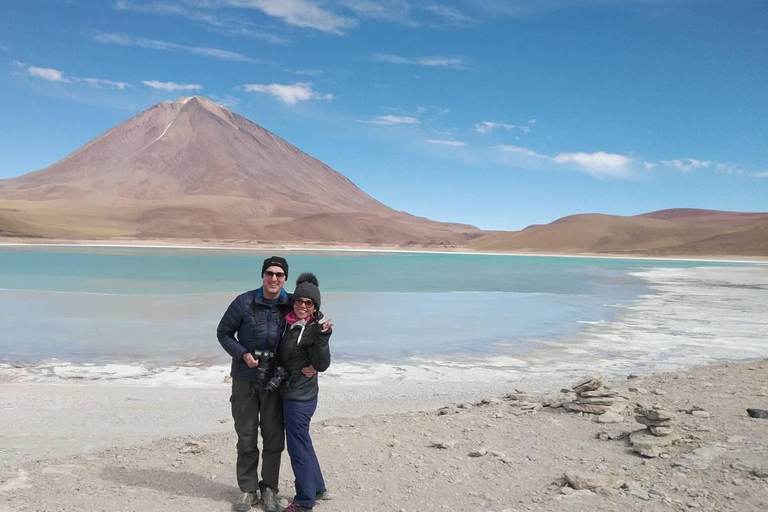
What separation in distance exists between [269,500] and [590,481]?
6.30ft

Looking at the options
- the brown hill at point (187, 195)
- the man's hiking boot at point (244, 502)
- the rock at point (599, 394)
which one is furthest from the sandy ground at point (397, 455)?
the brown hill at point (187, 195)

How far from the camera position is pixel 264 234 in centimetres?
9775

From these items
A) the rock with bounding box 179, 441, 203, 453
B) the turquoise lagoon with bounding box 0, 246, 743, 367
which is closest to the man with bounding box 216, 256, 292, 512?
the rock with bounding box 179, 441, 203, 453

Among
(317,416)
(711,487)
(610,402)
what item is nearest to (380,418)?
(317,416)

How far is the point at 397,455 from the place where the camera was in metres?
4.41

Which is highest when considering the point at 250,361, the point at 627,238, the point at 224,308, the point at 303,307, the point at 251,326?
the point at 627,238

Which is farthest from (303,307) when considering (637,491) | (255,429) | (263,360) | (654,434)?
(654,434)

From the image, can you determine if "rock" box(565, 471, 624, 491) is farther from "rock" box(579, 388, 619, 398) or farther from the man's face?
the man's face

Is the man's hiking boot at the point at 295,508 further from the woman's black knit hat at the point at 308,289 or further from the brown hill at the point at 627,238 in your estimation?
the brown hill at the point at 627,238

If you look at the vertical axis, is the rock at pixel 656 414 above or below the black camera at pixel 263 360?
below

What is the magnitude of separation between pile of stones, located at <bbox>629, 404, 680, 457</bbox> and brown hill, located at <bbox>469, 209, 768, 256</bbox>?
277ft

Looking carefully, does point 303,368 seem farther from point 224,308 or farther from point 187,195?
point 187,195

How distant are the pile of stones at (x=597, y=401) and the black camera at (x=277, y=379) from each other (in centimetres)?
307

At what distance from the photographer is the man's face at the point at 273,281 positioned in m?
3.45
